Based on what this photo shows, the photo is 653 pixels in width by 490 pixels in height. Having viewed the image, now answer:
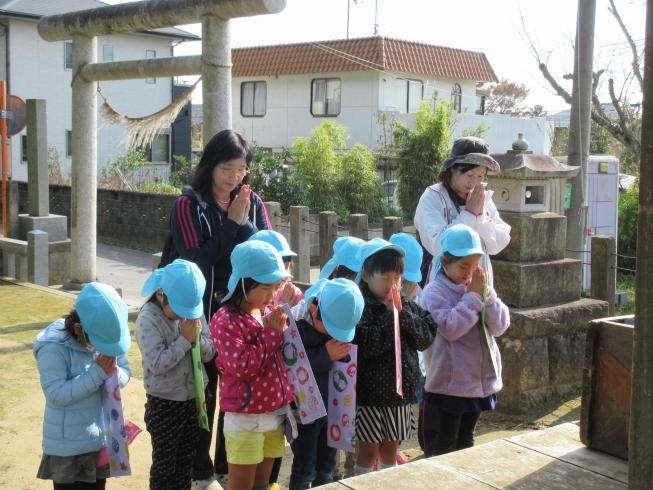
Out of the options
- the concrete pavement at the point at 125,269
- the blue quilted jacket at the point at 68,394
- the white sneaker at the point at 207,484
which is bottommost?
the white sneaker at the point at 207,484

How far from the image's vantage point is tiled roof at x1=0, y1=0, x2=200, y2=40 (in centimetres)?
2300

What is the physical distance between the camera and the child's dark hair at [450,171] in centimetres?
416

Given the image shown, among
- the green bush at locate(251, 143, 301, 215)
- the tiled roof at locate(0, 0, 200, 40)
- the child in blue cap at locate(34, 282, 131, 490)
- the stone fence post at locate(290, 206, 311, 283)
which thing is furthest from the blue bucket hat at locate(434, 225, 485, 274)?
the tiled roof at locate(0, 0, 200, 40)

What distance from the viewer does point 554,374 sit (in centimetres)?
523

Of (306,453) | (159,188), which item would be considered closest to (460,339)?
(306,453)

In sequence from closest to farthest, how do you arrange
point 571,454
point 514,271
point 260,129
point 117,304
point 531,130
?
point 571,454, point 117,304, point 514,271, point 531,130, point 260,129

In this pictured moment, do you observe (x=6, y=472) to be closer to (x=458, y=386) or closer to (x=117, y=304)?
(x=117, y=304)

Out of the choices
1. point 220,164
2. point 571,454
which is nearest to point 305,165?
point 220,164

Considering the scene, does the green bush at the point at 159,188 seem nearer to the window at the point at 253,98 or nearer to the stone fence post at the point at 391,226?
the window at the point at 253,98

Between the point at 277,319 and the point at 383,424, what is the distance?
31.6 inches

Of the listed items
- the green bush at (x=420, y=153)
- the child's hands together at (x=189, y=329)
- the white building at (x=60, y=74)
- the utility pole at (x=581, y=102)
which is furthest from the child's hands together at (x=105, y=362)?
the white building at (x=60, y=74)

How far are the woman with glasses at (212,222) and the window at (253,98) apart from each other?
79.5ft

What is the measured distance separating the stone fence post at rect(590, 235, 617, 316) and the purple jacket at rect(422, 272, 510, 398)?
2.39 meters

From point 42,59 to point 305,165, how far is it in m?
12.6
